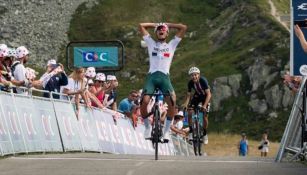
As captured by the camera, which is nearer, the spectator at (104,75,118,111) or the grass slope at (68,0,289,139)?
the spectator at (104,75,118,111)

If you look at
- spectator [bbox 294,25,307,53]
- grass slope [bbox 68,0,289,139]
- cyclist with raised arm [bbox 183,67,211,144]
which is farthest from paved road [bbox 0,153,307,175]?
grass slope [bbox 68,0,289,139]

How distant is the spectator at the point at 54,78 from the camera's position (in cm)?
2419

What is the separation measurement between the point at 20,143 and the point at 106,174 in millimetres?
5311

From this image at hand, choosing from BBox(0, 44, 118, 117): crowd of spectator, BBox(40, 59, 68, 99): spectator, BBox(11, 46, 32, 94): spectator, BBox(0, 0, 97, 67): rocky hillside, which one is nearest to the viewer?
BBox(0, 44, 118, 117): crowd of spectator

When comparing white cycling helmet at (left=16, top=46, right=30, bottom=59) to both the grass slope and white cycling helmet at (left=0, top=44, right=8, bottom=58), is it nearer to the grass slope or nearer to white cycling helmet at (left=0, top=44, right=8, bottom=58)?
white cycling helmet at (left=0, top=44, right=8, bottom=58)

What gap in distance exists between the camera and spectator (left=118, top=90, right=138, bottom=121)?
29.9 meters

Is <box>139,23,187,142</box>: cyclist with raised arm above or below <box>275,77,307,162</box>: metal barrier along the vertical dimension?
above

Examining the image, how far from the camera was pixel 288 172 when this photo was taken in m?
16.0

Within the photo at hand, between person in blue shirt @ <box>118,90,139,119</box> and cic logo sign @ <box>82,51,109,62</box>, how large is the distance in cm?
1068

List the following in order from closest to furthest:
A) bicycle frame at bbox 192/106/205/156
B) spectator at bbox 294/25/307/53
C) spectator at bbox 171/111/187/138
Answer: spectator at bbox 294/25/307/53
bicycle frame at bbox 192/106/205/156
spectator at bbox 171/111/187/138

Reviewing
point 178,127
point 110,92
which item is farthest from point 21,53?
point 178,127

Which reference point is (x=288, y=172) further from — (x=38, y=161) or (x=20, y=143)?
(x=20, y=143)

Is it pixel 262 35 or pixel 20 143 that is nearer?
pixel 20 143

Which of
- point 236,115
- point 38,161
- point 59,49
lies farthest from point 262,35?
point 38,161
